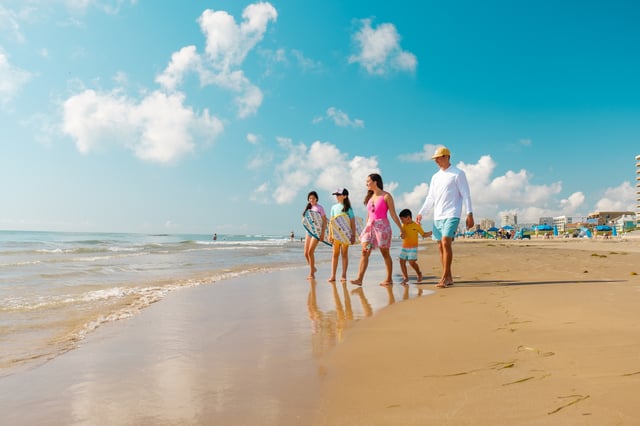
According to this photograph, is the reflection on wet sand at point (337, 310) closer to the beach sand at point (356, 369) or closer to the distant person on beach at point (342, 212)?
the beach sand at point (356, 369)

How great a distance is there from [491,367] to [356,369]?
2.31 feet

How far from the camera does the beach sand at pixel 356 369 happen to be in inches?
64.3

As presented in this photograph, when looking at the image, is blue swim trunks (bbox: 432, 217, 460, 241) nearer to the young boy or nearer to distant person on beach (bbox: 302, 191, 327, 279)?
the young boy

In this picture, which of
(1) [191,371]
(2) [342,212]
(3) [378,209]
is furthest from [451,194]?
(1) [191,371]

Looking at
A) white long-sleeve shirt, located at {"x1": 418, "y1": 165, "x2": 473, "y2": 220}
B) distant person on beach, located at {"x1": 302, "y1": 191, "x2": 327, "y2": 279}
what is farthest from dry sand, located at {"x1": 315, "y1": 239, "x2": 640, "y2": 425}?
distant person on beach, located at {"x1": 302, "y1": 191, "x2": 327, "y2": 279}

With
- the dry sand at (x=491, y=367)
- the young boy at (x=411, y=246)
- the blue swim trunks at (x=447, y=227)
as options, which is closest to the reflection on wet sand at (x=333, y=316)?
the dry sand at (x=491, y=367)

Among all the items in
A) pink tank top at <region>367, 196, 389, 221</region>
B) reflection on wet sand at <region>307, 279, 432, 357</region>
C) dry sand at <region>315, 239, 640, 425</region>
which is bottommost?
reflection on wet sand at <region>307, 279, 432, 357</region>

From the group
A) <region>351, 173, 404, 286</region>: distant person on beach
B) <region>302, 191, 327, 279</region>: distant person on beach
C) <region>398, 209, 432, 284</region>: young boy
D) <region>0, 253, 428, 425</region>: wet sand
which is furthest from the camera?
<region>302, 191, 327, 279</region>: distant person on beach

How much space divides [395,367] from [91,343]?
241 cm

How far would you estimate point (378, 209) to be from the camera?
6.49 m

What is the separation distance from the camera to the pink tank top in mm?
6469

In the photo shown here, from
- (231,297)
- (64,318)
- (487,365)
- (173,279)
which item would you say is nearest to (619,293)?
(487,365)

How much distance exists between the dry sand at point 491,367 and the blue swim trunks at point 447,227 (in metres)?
2.03

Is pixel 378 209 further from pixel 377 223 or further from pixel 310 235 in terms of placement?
pixel 310 235
